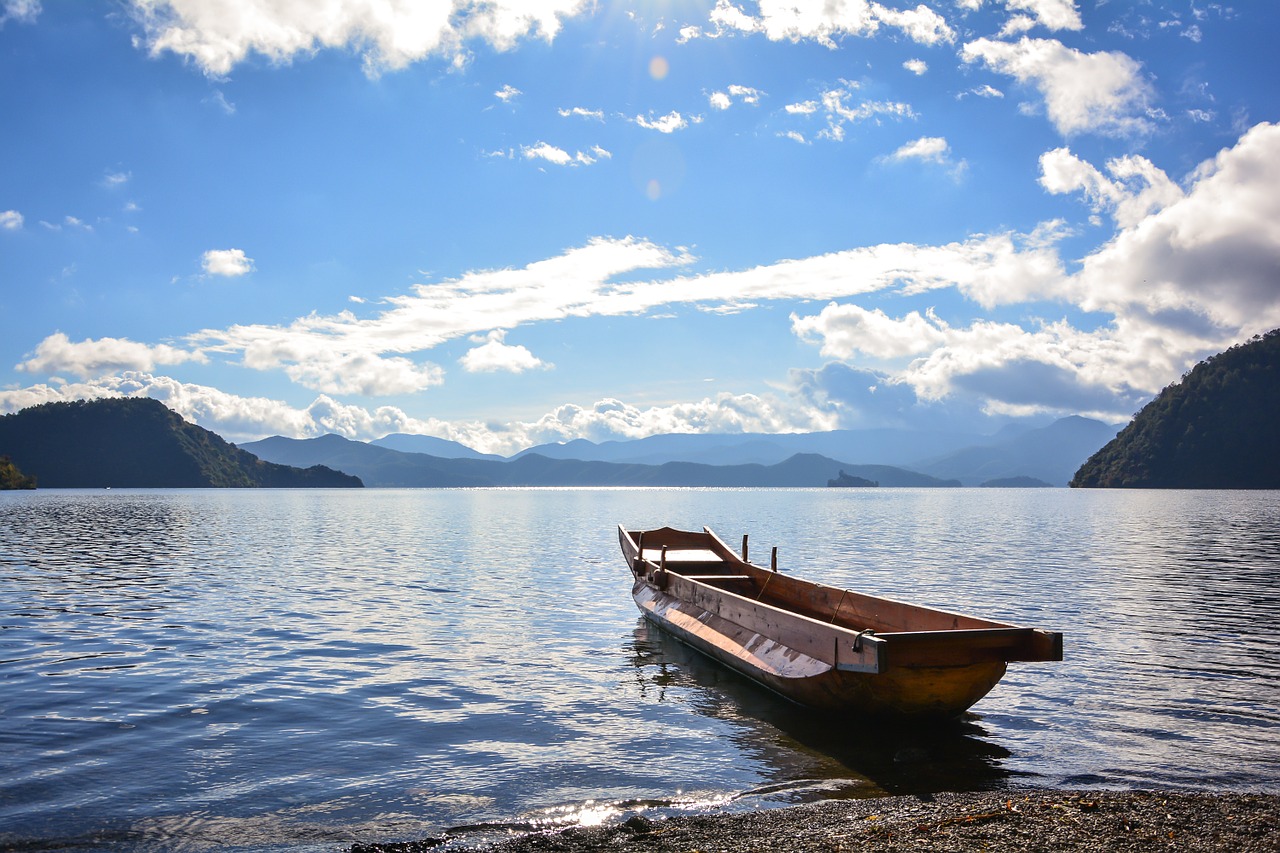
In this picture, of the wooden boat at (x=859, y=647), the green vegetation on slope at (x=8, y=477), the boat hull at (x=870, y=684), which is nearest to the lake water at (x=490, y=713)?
the boat hull at (x=870, y=684)

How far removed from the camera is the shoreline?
29.3ft

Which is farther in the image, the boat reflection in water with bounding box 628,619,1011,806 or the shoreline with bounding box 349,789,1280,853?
the boat reflection in water with bounding box 628,619,1011,806

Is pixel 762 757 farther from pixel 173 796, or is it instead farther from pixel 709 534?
pixel 709 534

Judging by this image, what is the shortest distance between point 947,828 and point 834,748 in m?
4.10

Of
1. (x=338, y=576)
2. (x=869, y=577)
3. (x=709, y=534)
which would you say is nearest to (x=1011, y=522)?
(x=869, y=577)

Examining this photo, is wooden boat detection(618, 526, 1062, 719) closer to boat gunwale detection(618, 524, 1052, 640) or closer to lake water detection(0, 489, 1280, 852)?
boat gunwale detection(618, 524, 1052, 640)

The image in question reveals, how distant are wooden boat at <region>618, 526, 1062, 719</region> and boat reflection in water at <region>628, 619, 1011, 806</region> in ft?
1.50

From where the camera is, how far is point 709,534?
105 feet

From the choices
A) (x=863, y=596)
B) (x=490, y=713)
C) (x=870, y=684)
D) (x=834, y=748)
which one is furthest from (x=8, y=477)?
(x=870, y=684)

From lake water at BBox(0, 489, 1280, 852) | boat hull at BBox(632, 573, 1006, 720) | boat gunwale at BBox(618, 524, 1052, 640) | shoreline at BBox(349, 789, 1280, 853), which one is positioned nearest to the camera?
shoreline at BBox(349, 789, 1280, 853)

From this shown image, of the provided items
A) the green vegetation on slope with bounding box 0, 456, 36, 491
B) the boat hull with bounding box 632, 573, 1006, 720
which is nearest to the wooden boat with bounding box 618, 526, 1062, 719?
the boat hull with bounding box 632, 573, 1006, 720

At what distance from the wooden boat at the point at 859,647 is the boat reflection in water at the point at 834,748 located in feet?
1.50

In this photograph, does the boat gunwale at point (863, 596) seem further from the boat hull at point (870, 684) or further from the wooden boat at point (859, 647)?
the boat hull at point (870, 684)

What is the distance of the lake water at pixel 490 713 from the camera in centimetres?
1098
